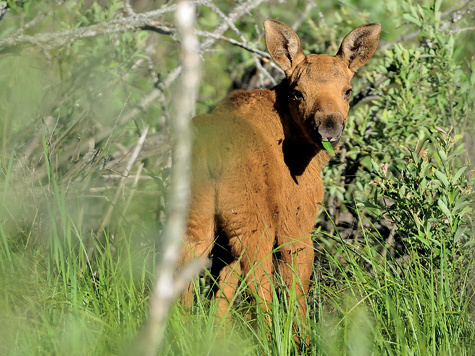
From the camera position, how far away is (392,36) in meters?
7.92

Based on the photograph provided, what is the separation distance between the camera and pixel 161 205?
16.7 ft

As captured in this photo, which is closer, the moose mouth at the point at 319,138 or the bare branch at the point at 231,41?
the moose mouth at the point at 319,138

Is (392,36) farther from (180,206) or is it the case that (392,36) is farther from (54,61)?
(180,206)

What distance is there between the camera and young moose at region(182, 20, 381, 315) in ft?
12.6

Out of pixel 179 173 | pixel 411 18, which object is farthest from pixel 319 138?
pixel 179 173

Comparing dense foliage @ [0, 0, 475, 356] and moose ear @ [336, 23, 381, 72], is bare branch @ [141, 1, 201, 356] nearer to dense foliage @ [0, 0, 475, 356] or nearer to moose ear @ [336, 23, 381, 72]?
dense foliage @ [0, 0, 475, 356]

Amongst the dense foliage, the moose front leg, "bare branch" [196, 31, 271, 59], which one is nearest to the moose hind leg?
the dense foliage

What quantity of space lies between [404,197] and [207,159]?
1.44 meters

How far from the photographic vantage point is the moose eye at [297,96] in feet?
14.3

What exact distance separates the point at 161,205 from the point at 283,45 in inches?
61.8

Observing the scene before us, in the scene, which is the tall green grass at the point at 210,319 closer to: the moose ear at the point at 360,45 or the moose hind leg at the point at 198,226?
the moose hind leg at the point at 198,226

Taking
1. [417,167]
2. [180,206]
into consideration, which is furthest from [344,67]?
[180,206]

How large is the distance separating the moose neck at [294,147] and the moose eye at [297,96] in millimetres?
105

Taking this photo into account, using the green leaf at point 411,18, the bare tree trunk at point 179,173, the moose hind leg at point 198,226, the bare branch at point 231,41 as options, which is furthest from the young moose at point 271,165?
the bare tree trunk at point 179,173
